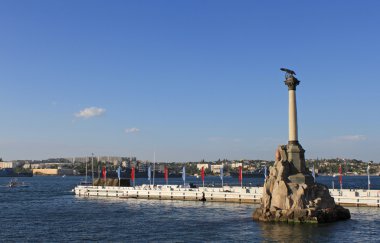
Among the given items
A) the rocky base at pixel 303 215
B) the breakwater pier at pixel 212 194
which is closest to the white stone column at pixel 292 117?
the rocky base at pixel 303 215

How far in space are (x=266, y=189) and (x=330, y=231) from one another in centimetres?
1068

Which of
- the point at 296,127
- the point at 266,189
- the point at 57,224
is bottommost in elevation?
the point at 57,224

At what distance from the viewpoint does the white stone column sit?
208 feet

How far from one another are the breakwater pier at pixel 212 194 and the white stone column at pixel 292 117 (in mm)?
17919

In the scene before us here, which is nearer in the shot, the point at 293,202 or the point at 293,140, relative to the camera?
the point at 293,202

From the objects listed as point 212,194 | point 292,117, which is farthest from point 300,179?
point 212,194

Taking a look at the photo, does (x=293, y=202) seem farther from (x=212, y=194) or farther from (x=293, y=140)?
(x=212, y=194)

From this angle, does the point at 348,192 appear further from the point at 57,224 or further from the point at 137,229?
the point at 57,224

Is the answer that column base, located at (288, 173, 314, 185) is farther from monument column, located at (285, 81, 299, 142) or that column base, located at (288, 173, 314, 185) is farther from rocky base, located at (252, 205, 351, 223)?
monument column, located at (285, 81, 299, 142)

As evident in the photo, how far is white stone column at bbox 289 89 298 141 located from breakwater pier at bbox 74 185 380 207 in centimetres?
1792

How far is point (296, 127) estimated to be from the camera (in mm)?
63719

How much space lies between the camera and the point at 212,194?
9175 cm

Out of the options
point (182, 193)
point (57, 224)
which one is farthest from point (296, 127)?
point (182, 193)

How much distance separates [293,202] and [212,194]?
35.3 meters
